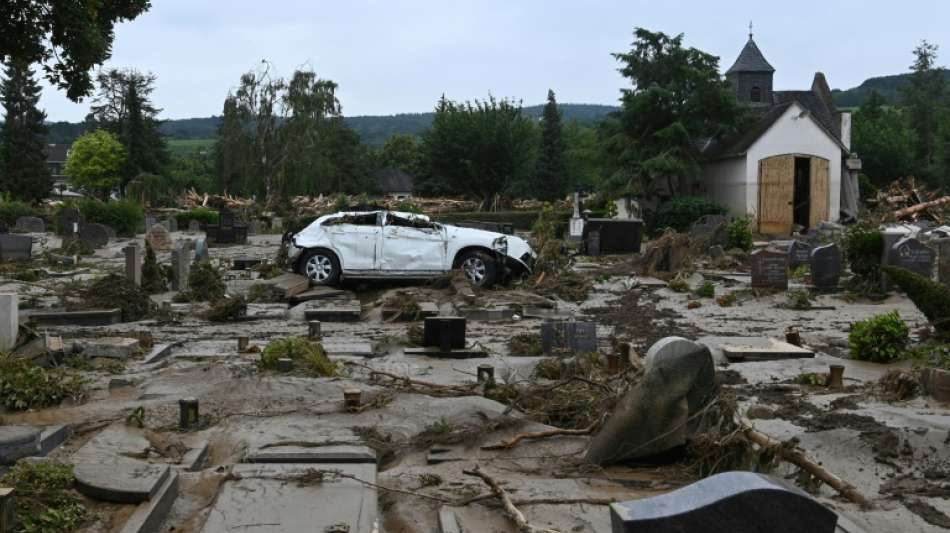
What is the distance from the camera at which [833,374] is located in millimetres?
9461

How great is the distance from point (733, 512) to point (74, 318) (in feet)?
41.4

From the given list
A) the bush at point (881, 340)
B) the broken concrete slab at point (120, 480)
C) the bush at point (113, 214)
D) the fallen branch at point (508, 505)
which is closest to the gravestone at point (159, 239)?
the bush at point (113, 214)

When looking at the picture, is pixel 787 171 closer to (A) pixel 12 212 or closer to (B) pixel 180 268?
(B) pixel 180 268

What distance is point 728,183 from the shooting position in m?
41.4

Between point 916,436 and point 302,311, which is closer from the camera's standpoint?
point 916,436

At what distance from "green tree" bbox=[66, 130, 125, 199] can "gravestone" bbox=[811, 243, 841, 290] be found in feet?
220

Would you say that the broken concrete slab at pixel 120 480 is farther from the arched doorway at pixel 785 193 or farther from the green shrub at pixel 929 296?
the arched doorway at pixel 785 193

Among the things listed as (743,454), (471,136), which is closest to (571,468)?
(743,454)

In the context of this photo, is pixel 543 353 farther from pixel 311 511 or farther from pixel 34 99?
pixel 34 99

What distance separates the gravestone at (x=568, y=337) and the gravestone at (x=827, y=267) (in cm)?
814

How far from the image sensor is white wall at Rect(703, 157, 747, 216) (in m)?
39.8

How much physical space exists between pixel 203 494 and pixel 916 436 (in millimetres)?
5221

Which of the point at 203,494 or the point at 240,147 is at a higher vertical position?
the point at 240,147

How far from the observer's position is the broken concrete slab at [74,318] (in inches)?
555
